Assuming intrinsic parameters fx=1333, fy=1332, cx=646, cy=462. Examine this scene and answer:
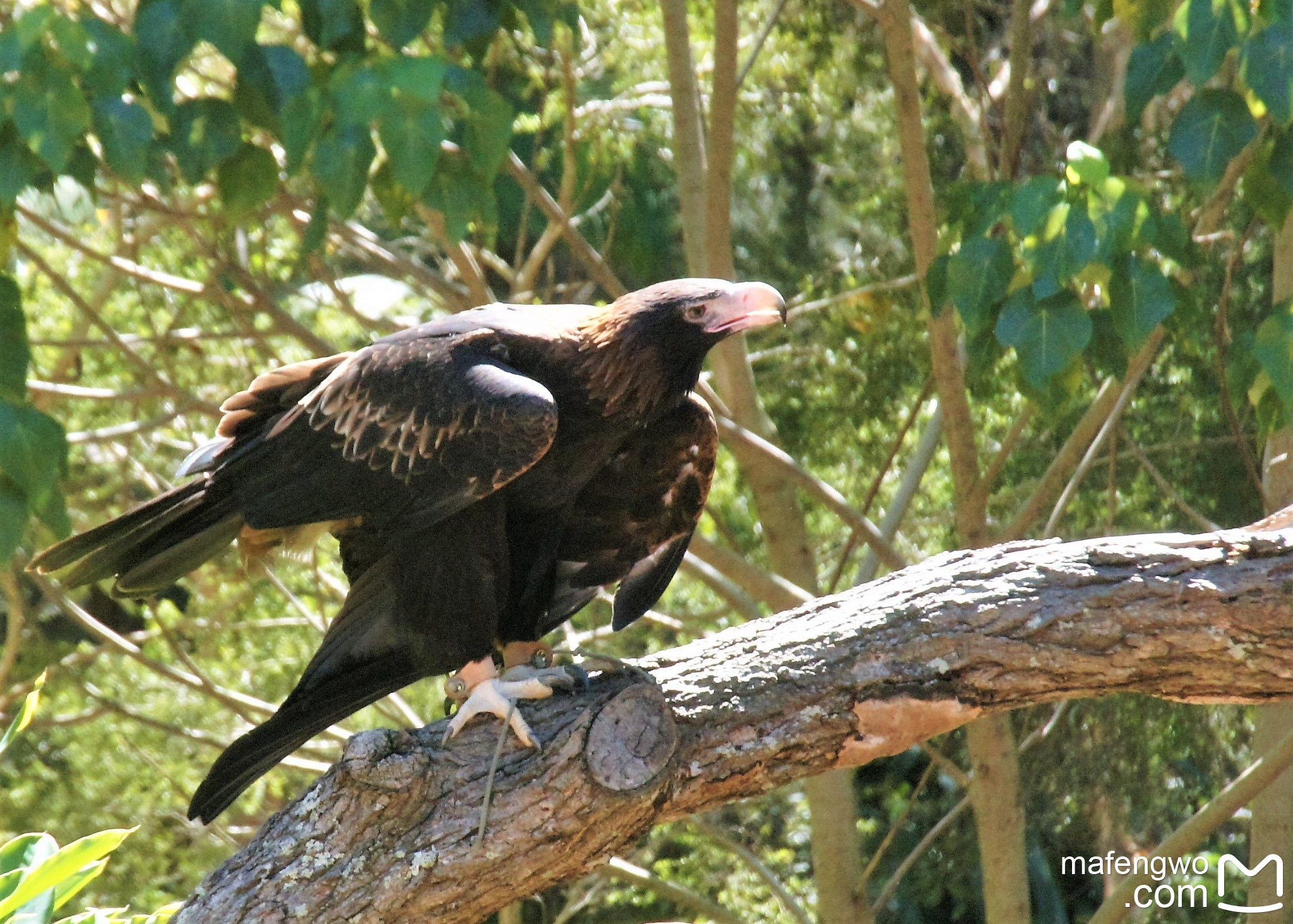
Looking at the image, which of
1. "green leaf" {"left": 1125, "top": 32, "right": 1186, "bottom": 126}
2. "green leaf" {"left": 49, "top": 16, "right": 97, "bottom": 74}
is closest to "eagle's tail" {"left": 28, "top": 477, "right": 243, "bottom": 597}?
"green leaf" {"left": 49, "top": 16, "right": 97, "bottom": 74}

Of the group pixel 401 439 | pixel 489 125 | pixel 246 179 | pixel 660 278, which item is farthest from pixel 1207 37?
pixel 660 278

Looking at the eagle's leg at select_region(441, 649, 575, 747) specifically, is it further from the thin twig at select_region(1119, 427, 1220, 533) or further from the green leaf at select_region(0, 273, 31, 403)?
the thin twig at select_region(1119, 427, 1220, 533)

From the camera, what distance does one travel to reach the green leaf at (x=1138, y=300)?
2.61m

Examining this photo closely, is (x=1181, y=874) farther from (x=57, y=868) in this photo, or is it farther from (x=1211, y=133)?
(x=57, y=868)

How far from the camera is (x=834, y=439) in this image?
16.2 ft

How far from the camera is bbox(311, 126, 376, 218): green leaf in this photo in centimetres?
277

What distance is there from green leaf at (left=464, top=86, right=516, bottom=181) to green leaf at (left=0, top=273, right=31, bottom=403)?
1054mm

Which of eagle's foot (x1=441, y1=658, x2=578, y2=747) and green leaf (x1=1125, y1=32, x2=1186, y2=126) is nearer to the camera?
eagle's foot (x1=441, y1=658, x2=578, y2=747)

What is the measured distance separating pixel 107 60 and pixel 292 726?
Result: 1.42 metres

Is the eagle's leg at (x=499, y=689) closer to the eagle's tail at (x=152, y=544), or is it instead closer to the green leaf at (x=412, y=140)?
the eagle's tail at (x=152, y=544)

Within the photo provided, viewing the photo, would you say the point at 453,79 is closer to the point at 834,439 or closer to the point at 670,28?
the point at 670,28

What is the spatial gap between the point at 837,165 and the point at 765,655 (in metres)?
3.76

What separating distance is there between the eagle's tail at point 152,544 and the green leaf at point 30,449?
0.43 feet

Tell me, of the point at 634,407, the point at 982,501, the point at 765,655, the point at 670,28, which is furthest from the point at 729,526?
the point at 765,655
